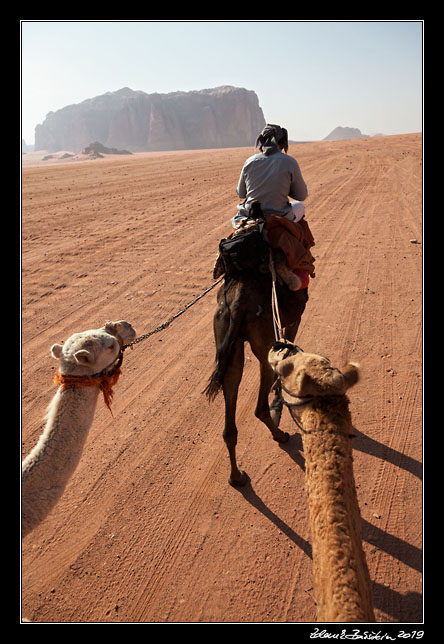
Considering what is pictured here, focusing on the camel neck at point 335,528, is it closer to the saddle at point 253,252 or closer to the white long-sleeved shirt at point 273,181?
the saddle at point 253,252

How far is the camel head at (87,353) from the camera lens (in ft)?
9.02

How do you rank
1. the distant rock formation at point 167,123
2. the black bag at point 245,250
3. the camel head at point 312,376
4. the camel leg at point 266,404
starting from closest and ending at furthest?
1. the camel head at point 312,376
2. the black bag at point 245,250
3. the camel leg at point 266,404
4. the distant rock formation at point 167,123

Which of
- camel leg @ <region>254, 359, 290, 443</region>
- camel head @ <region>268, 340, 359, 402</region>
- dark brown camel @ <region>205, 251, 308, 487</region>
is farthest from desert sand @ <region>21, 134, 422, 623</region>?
camel head @ <region>268, 340, 359, 402</region>

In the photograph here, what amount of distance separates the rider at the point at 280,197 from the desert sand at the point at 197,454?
87.0 inches

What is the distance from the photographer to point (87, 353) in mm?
2678

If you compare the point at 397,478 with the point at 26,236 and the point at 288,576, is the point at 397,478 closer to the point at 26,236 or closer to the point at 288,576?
the point at 288,576

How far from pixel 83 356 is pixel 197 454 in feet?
8.46

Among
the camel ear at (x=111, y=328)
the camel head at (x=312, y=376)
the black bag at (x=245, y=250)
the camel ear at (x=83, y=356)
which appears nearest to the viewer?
the camel head at (x=312, y=376)

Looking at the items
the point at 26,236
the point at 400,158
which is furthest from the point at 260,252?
the point at 400,158

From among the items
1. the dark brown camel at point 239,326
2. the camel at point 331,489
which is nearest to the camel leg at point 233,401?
the dark brown camel at point 239,326

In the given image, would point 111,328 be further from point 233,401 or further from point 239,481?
point 239,481

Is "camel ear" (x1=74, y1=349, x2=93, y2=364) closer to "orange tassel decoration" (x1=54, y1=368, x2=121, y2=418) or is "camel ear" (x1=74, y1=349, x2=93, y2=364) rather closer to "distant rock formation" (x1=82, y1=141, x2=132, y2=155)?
"orange tassel decoration" (x1=54, y1=368, x2=121, y2=418)

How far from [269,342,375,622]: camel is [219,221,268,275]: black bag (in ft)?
6.77

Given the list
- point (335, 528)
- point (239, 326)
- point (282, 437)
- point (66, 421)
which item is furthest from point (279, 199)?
point (335, 528)
